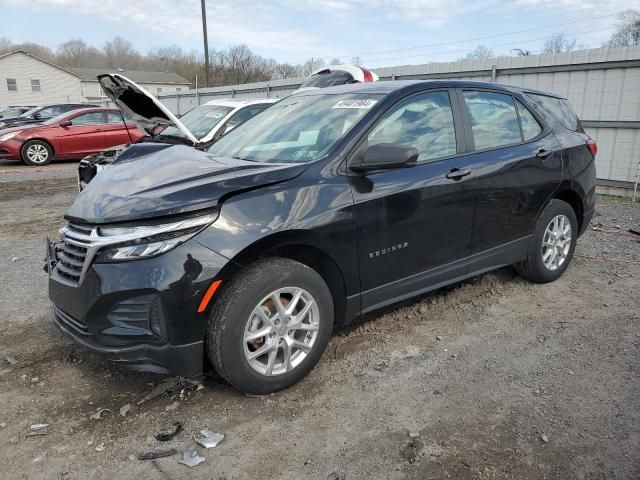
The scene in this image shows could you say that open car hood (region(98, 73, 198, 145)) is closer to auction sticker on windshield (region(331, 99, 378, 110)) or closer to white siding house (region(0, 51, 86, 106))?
auction sticker on windshield (region(331, 99, 378, 110))

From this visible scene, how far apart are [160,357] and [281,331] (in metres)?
0.67

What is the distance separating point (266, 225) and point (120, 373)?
146cm

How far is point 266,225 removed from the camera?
272cm

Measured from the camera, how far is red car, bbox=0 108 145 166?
44.1ft

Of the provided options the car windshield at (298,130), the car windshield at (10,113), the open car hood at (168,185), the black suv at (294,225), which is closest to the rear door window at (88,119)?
the black suv at (294,225)

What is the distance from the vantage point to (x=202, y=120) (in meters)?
8.14

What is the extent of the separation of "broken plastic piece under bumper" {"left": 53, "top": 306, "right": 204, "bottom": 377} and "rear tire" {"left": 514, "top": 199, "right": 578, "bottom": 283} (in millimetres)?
3072

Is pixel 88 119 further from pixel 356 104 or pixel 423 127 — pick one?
pixel 423 127

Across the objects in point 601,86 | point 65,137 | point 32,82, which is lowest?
point 65,137

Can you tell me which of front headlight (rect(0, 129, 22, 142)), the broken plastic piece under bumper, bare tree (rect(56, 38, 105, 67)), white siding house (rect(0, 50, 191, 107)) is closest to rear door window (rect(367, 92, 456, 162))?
the broken plastic piece under bumper

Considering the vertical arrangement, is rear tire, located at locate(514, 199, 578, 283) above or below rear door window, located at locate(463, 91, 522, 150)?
below

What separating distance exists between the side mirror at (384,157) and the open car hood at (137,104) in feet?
8.10

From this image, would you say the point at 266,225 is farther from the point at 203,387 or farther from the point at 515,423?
the point at 515,423

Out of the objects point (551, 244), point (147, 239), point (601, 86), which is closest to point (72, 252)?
point (147, 239)
